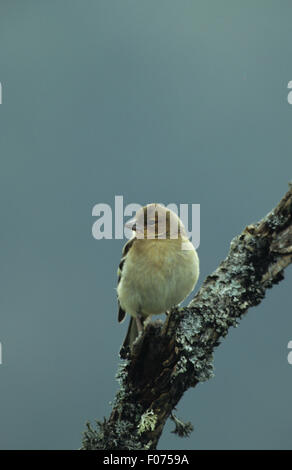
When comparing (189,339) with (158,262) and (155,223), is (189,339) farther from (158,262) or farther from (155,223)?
(155,223)

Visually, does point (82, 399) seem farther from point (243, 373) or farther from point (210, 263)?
point (210, 263)

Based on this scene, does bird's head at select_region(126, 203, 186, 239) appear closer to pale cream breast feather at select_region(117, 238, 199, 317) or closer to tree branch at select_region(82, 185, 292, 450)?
pale cream breast feather at select_region(117, 238, 199, 317)

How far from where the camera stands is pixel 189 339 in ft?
19.9

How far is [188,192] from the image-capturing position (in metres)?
88.9

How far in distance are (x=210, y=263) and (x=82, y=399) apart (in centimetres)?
2741

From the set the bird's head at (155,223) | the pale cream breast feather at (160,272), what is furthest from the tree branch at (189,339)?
the bird's head at (155,223)

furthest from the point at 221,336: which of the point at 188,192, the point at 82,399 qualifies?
the point at 188,192

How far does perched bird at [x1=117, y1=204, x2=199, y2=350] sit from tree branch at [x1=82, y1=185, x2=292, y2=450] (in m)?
1.06

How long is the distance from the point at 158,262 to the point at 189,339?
63.5 inches

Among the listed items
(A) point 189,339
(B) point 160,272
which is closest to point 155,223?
(B) point 160,272

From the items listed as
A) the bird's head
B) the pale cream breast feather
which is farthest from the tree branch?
the bird's head

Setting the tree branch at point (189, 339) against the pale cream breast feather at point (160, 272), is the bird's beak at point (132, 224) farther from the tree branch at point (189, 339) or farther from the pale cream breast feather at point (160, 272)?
the tree branch at point (189, 339)

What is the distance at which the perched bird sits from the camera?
7492 millimetres

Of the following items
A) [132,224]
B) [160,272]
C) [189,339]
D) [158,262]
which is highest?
[132,224]
